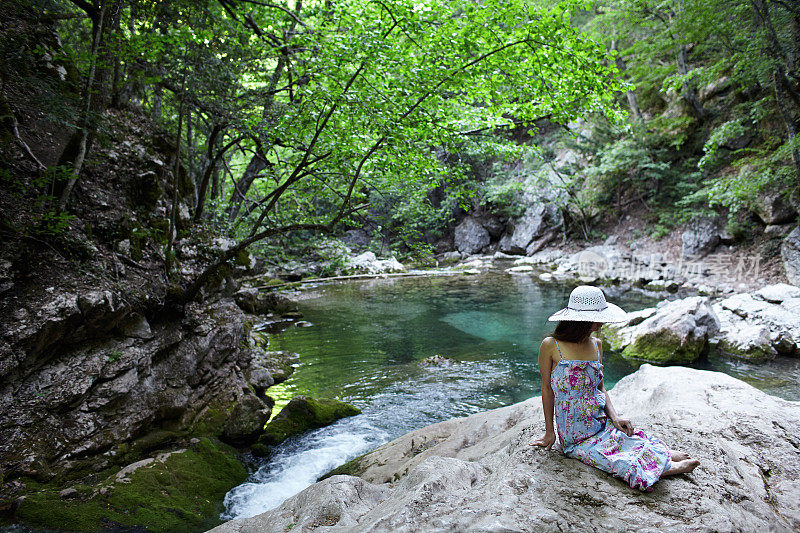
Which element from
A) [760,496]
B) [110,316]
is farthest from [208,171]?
[760,496]

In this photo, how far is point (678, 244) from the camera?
18.2 m

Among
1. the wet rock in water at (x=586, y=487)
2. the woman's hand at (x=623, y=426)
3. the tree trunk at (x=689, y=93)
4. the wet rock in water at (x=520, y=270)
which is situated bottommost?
the wet rock in water at (x=520, y=270)

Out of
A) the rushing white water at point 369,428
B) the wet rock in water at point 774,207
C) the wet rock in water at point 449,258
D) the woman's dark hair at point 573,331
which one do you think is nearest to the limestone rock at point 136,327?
the rushing white water at point 369,428

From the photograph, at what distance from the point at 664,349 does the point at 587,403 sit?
745 centimetres

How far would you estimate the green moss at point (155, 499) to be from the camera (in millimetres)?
3266

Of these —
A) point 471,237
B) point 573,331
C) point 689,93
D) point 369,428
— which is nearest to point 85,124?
point 369,428

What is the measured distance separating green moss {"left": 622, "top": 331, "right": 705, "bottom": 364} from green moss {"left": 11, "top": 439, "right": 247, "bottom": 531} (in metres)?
8.56

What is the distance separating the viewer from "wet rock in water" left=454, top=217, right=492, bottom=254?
3303cm

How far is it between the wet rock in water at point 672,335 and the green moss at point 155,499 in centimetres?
823

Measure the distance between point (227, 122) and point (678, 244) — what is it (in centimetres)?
2016

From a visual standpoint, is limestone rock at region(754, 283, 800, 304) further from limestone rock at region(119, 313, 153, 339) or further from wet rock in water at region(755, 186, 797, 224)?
limestone rock at region(119, 313, 153, 339)

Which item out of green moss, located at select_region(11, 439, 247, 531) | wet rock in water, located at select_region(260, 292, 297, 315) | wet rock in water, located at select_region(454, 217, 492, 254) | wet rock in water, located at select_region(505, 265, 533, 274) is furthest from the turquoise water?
wet rock in water, located at select_region(454, 217, 492, 254)

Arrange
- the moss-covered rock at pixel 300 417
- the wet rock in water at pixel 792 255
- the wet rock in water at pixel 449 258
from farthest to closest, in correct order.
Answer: the wet rock in water at pixel 449 258 → the wet rock in water at pixel 792 255 → the moss-covered rock at pixel 300 417

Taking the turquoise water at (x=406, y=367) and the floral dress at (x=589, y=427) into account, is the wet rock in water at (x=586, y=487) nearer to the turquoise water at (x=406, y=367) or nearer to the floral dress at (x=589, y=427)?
the floral dress at (x=589, y=427)
